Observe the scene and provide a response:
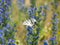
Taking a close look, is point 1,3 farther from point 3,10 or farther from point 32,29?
point 32,29

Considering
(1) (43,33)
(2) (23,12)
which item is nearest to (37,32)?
(1) (43,33)

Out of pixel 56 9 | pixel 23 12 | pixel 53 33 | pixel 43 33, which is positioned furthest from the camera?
pixel 56 9

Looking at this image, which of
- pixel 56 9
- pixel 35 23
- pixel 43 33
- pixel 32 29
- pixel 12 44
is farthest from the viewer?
pixel 56 9

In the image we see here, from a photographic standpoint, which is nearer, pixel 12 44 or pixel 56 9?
pixel 12 44

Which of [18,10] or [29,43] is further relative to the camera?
[18,10]

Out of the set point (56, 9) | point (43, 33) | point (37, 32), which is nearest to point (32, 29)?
point (37, 32)

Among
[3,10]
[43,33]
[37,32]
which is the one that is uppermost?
[3,10]

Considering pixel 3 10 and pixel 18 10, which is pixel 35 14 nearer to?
pixel 3 10

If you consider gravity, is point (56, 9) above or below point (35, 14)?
below

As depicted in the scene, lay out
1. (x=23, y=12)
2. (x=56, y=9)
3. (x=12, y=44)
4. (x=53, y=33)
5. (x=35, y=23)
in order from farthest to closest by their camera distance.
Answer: (x=56, y=9) → (x=23, y=12) → (x=53, y=33) → (x=35, y=23) → (x=12, y=44)
